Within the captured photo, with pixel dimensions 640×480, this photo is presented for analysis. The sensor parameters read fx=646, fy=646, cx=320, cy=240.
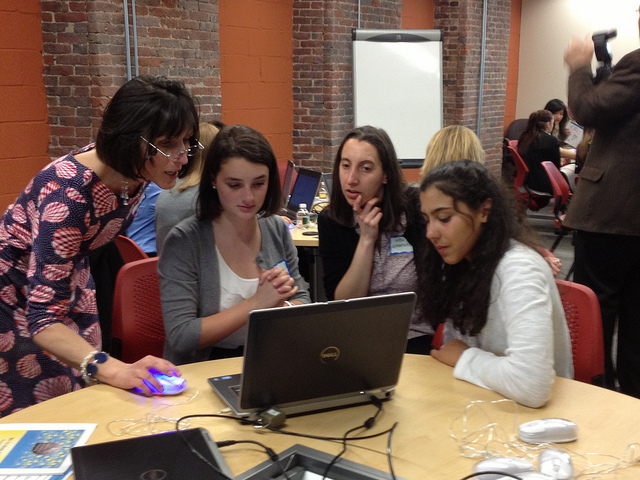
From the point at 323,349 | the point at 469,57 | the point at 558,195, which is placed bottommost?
the point at 558,195

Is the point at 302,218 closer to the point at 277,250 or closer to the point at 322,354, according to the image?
the point at 277,250

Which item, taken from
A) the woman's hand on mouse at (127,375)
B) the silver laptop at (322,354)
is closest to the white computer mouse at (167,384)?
the woman's hand on mouse at (127,375)

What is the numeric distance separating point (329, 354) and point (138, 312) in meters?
1.00

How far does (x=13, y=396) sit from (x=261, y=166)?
0.98 m

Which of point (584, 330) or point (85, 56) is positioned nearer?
point (584, 330)

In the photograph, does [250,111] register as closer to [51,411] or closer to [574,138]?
[574,138]

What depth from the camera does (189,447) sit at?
4.10 ft

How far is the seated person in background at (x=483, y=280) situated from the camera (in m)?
1.60

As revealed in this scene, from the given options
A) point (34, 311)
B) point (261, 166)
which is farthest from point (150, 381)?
→ point (261, 166)

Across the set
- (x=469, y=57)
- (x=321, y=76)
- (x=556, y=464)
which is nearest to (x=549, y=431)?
(x=556, y=464)

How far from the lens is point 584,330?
1936mm

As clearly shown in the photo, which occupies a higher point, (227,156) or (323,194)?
(227,156)

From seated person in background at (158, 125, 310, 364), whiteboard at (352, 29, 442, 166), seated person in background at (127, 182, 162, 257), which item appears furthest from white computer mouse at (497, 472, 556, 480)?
whiteboard at (352, 29, 442, 166)

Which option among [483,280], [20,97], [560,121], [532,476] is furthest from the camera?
[560,121]
